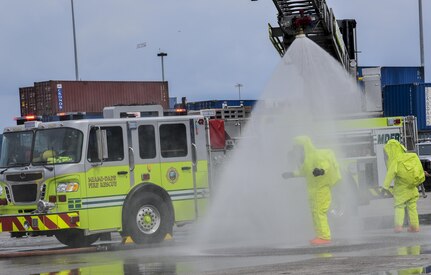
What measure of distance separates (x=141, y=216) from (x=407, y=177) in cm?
423

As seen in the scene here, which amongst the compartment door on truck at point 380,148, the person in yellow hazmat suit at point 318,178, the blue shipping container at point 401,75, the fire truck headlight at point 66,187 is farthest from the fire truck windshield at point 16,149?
the blue shipping container at point 401,75

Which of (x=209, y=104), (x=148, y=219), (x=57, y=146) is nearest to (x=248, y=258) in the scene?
(x=148, y=219)

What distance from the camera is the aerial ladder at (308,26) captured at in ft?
74.8

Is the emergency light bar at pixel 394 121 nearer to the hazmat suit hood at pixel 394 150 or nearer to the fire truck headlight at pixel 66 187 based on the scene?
the hazmat suit hood at pixel 394 150

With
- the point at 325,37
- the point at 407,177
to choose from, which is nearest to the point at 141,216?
the point at 407,177

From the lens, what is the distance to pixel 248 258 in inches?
492

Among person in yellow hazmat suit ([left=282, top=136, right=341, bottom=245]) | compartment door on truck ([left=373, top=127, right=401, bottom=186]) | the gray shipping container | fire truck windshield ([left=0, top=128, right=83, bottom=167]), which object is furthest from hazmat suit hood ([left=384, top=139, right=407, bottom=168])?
the gray shipping container

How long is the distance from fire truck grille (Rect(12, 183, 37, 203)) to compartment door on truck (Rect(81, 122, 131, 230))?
2.62 feet

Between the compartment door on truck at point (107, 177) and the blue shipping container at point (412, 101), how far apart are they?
21.5 meters

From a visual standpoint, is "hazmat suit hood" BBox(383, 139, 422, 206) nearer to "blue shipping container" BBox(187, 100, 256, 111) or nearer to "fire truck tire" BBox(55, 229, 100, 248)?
"fire truck tire" BBox(55, 229, 100, 248)

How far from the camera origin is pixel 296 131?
16344mm

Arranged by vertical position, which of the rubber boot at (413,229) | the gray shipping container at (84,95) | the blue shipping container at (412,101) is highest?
the gray shipping container at (84,95)

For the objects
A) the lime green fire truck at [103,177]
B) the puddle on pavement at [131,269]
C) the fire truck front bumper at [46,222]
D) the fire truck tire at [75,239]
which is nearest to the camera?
the puddle on pavement at [131,269]

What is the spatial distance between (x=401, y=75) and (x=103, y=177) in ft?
100
